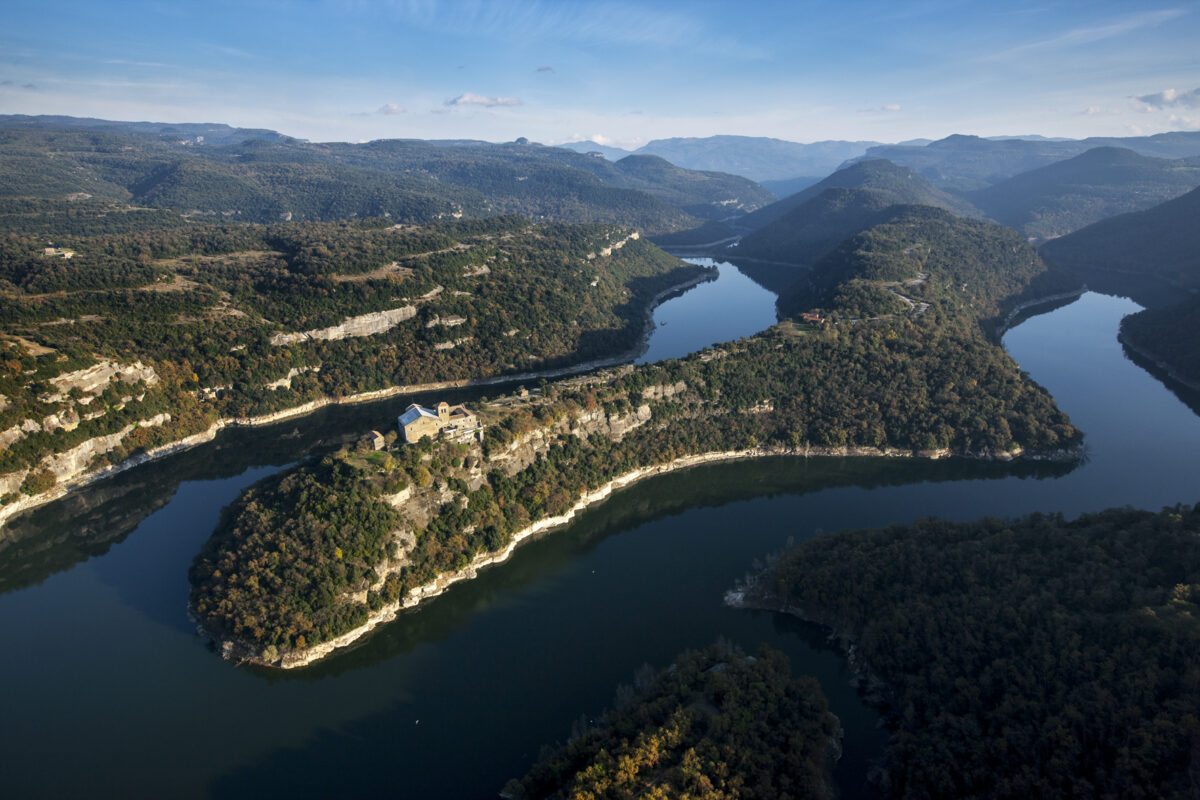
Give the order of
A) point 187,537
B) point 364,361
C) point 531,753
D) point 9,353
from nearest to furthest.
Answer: point 531,753
point 187,537
point 9,353
point 364,361

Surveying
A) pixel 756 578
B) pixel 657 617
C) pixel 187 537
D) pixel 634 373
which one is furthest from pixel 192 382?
pixel 756 578

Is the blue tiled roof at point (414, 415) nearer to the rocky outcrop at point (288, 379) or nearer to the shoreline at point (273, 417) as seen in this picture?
the shoreline at point (273, 417)

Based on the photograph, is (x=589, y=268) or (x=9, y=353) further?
(x=589, y=268)

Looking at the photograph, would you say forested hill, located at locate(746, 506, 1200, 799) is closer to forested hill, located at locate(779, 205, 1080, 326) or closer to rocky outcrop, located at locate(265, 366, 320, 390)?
forested hill, located at locate(779, 205, 1080, 326)

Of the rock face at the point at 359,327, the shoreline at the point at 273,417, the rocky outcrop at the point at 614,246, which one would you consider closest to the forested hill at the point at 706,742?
the shoreline at the point at 273,417

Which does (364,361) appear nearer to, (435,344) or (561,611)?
(435,344)

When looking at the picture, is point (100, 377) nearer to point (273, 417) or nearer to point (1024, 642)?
point (273, 417)

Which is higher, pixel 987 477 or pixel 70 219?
pixel 70 219
